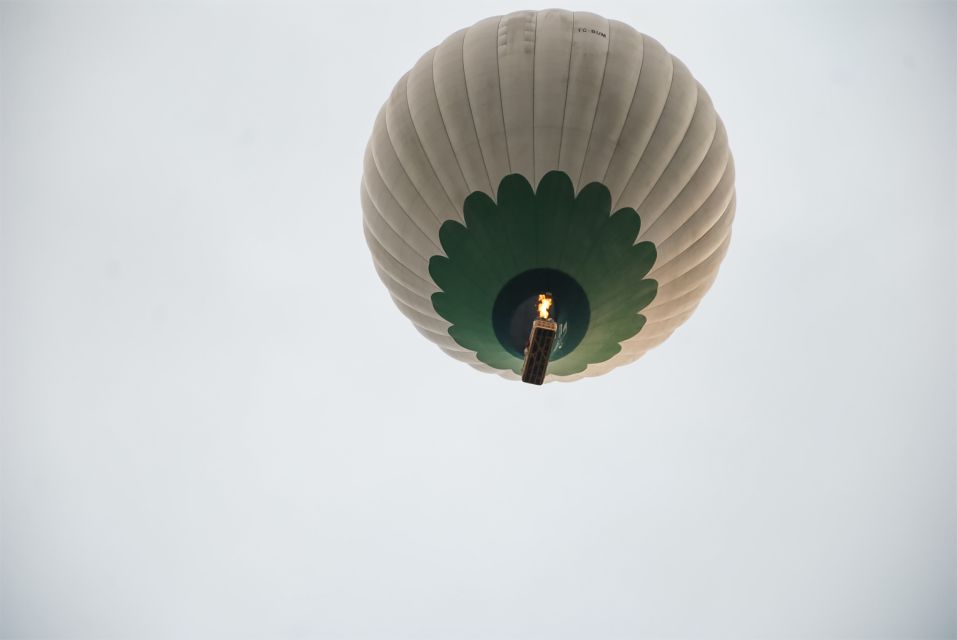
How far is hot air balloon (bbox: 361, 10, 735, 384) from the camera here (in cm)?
593

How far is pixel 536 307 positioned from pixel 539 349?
69 cm

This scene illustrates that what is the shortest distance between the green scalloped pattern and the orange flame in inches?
12.0

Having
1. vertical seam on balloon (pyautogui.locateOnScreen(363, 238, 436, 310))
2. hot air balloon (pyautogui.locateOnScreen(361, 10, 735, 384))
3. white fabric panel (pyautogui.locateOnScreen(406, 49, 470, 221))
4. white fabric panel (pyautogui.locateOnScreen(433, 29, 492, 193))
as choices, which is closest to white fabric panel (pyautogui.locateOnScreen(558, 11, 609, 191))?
hot air balloon (pyautogui.locateOnScreen(361, 10, 735, 384))

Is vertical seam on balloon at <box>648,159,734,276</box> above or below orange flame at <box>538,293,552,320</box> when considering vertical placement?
above

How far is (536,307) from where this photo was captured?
625 cm

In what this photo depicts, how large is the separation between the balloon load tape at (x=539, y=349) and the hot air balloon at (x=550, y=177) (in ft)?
0.04

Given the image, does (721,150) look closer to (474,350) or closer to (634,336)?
(634,336)

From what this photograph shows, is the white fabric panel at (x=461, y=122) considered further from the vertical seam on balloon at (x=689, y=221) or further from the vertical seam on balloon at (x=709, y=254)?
the vertical seam on balloon at (x=709, y=254)

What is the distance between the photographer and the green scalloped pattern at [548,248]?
19.7 feet

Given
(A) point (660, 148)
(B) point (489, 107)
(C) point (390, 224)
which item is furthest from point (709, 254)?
(C) point (390, 224)

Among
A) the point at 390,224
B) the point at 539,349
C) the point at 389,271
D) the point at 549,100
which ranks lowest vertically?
the point at 539,349

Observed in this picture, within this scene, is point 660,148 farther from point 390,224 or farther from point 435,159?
point 390,224

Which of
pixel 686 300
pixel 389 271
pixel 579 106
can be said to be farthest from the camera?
pixel 389 271

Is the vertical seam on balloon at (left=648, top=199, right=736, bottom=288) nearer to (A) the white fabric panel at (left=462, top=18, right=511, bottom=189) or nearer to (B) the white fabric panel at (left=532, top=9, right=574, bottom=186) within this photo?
(B) the white fabric panel at (left=532, top=9, right=574, bottom=186)
